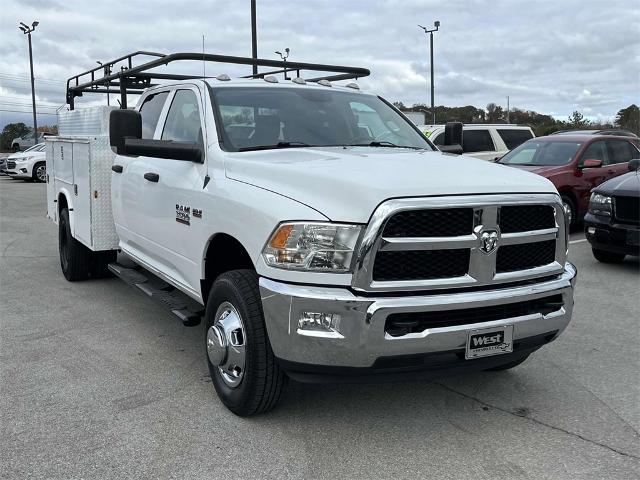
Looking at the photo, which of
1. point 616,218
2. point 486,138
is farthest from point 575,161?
point 486,138

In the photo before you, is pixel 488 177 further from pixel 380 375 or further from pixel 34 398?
pixel 34 398

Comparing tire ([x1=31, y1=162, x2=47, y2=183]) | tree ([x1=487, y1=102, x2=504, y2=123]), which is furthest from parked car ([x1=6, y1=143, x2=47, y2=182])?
tree ([x1=487, y1=102, x2=504, y2=123])

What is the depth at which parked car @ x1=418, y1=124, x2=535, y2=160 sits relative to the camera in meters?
14.4

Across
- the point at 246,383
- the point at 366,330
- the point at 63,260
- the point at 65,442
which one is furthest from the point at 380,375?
the point at 63,260

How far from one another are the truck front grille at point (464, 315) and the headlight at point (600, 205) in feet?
15.8

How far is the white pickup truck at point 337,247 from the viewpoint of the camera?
3047 mm

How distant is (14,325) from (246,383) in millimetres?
3015

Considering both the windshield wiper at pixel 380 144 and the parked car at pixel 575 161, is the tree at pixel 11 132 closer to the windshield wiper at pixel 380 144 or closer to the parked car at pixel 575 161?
the parked car at pixel 575 161

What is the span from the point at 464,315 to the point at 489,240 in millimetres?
399

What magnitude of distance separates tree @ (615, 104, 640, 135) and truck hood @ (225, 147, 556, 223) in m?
41.4

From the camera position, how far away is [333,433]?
3516 millimetres

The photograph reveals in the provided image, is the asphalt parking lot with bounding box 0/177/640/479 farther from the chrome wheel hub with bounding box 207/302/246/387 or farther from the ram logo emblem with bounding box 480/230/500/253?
the ram logo emblem with bounding box 480/230/500/253

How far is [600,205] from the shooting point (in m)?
7.92

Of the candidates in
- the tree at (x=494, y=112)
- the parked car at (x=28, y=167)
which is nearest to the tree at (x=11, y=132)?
the parked car at (x=28, y=167)
